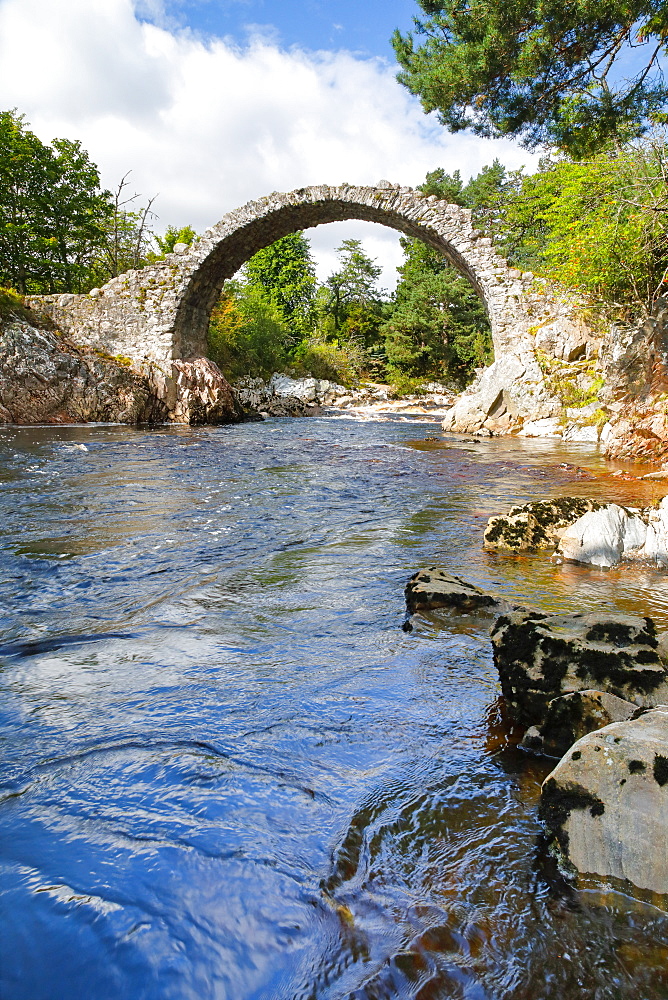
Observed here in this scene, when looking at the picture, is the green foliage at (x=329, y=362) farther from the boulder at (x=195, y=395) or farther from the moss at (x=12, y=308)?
the moss at (x=12, y=308)

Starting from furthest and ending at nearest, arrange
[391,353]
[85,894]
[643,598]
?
[391,353] → [643,598] → [85,894]

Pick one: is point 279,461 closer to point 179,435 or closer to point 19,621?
point 179,435

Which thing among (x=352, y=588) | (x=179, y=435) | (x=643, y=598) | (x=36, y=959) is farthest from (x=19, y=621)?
(x=179, y=435)

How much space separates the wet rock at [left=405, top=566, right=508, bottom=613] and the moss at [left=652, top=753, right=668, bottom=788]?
4.68 feet

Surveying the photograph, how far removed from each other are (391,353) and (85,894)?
3243cm

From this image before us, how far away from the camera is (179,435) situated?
39.6 ft

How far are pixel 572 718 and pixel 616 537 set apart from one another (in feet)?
7.18

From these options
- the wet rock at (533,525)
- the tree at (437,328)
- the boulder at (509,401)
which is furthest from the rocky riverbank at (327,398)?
the wet rock at (533,525)

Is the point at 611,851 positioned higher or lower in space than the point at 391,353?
lower

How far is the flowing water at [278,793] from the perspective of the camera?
1.12 m

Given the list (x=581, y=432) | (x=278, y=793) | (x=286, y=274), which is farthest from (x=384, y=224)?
(x=286, y=274)

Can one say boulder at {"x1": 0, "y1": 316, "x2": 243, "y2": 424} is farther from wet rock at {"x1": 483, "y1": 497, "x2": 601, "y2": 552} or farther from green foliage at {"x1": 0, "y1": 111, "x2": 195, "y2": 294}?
wet rock at {"x1": 483, "y1": 497, "x2": 601, "y2": 552}

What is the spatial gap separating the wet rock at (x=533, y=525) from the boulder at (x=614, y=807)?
8.42 feet

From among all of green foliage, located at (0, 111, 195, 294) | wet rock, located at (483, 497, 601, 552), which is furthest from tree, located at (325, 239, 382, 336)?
wet rock, located at (483, 497, 601, 552)
